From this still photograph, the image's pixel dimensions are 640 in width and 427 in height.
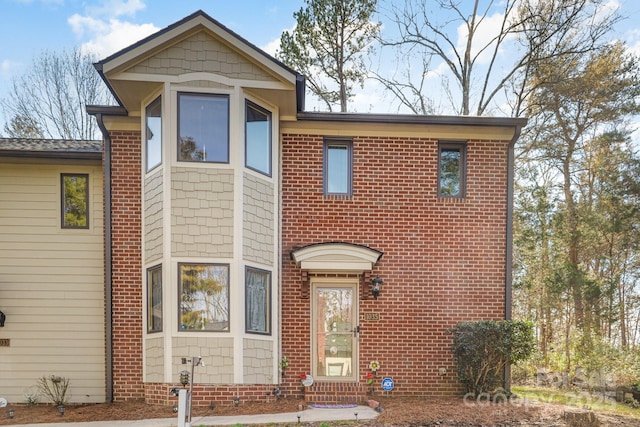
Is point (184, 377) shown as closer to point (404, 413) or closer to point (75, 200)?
point (404, 413)

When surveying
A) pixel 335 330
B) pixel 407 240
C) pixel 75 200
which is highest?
pixel 75 200

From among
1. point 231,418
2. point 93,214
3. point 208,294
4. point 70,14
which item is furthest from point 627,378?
point 70,14

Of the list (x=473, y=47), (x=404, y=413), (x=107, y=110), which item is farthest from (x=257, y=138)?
(x=473, y=47)

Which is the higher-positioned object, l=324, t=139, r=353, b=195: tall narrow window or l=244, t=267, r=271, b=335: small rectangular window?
l=324, t=139, r=353, b=195: tall narrow window

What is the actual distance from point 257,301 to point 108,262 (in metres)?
3.01

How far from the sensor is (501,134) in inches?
321

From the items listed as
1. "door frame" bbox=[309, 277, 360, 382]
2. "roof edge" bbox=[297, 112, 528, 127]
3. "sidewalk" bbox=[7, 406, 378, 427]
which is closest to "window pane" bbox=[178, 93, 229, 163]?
"roof edge" bbox=[297, 112, 528, 127]

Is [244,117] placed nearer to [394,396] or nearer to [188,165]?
[188,165]

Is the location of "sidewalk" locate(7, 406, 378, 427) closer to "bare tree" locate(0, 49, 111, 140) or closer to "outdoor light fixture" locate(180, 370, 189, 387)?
"outdoor light fixture" locate(180, 370, 189, 387)

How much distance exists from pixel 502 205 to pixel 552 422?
156 inches

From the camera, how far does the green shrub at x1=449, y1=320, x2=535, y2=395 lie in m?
7.12

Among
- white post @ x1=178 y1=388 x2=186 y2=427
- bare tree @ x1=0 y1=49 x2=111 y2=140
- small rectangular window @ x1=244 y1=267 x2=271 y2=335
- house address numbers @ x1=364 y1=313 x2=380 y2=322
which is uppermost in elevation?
bare tree @ x1=0 y1=49 x2=111 y2=140

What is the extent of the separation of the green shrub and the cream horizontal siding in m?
6.92

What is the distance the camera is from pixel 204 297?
700 centimetres
